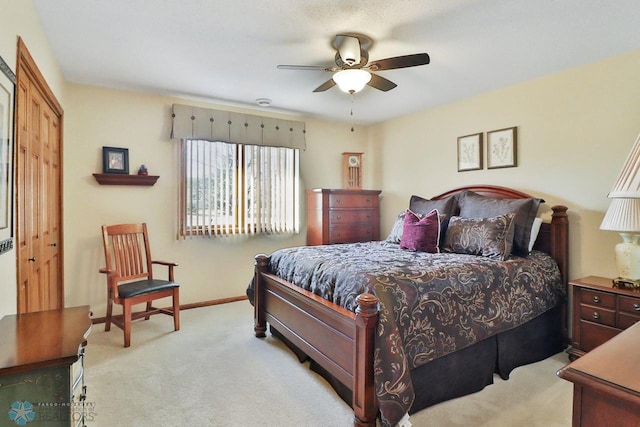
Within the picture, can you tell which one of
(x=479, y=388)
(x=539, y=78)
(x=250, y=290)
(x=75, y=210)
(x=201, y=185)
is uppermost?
(x=539, y=78)

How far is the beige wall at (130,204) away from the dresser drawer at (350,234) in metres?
0.91

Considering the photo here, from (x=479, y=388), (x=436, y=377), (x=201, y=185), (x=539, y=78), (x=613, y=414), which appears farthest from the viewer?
(x=201, y=185)

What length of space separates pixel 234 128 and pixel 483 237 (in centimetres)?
302

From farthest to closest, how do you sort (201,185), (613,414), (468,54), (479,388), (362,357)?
(201,185) < (468,54) < (479,388) < (362,357) < (613,414)

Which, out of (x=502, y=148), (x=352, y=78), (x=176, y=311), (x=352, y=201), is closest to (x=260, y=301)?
(x=176, y=311)

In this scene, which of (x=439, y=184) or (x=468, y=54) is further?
(x=439, y=184)

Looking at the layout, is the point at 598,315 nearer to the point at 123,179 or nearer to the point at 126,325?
the point at 126,325

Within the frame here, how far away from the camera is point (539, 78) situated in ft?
10.6

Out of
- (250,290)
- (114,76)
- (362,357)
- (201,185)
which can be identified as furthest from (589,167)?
(114,76)

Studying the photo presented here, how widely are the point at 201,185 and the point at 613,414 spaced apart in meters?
3.92

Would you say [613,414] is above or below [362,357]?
above

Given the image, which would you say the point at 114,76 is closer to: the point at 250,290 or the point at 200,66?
the point at 200,66

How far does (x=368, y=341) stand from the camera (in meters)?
1.80

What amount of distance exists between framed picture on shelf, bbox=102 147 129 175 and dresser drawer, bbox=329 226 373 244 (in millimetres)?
2461
